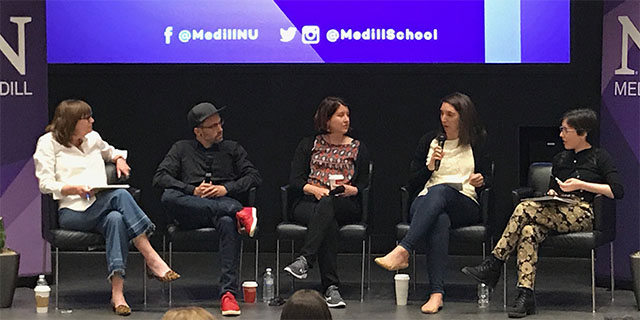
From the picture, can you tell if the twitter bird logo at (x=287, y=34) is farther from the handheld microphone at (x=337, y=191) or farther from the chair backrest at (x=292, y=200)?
the handheld microphone at (x=337, y=191)

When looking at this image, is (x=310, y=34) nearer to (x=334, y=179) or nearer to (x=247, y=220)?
(x=334, y=179)

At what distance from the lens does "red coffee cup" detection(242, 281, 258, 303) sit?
679cm

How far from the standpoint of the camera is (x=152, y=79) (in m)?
8.59

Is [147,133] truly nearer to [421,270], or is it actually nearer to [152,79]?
[152,79]

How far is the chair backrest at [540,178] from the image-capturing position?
7039mm

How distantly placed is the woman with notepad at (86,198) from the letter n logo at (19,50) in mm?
708

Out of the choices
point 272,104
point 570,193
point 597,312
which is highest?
point 272,104

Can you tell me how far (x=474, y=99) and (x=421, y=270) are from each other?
1.33 meters

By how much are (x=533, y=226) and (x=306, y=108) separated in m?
2.57

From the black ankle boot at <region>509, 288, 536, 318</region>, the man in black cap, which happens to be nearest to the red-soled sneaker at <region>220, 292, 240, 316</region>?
the man in black cap

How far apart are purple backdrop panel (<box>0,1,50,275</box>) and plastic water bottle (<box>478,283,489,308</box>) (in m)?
2.75

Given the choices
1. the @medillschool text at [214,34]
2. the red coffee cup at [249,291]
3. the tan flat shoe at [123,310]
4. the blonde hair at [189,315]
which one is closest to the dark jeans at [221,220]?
the red coffee cup at [249,291]

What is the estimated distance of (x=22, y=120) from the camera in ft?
23.8

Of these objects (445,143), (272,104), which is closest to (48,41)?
(272,104)
